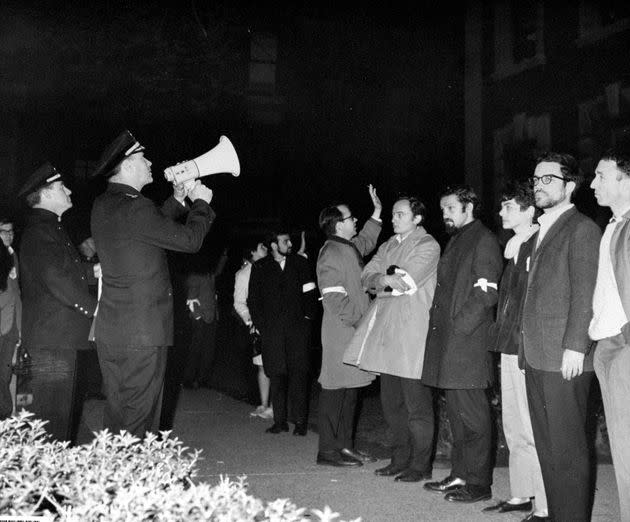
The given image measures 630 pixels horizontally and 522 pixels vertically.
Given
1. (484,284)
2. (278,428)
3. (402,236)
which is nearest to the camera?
(484,284)

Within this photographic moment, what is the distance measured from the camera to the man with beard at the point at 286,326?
7895 mm

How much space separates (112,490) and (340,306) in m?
3.94

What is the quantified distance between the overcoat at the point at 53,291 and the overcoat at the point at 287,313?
2.96 m

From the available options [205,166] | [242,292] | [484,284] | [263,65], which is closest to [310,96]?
[263,65]

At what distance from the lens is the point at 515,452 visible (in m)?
5.10

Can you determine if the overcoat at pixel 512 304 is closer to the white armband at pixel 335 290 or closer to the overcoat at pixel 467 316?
the overcoat at pixel 467 316

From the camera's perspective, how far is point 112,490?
9.43 ft

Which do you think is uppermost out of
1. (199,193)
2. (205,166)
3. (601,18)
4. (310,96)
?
(310,96)

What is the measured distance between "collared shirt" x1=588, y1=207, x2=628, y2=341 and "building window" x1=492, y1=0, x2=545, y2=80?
10.8 m

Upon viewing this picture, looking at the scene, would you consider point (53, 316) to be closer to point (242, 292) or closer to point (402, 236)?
point (402, 236)

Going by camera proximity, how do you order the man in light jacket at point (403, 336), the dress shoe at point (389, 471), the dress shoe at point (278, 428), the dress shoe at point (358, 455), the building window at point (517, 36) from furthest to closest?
the building window at point (517, 36), the dress shoe at point (278, 428), the dress shoe at point (358, 455), the dress shoe at point (389, 471), the man in light jacket at point (403, 336)

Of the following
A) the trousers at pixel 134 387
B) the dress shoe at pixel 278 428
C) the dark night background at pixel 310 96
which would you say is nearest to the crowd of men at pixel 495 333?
the dress shoe at pixel 278 428

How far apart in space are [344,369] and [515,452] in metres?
1.92

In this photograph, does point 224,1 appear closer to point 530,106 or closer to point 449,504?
point 530,106
